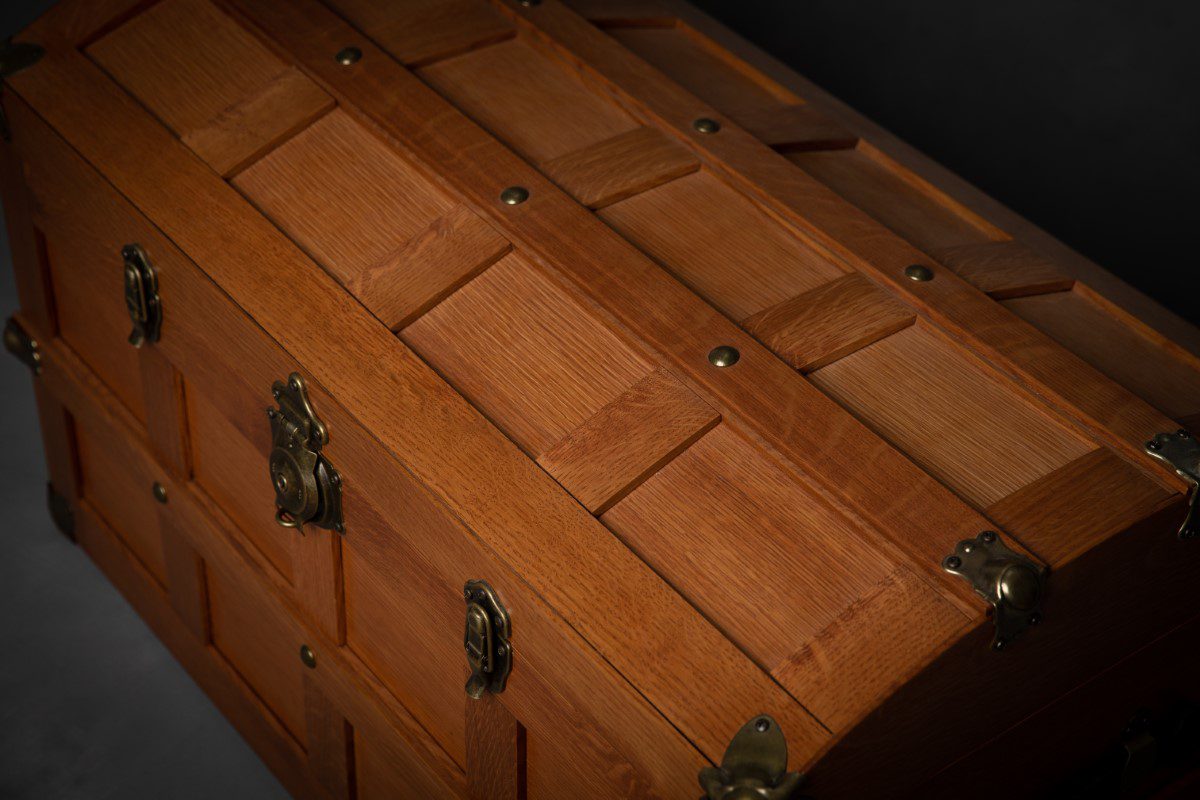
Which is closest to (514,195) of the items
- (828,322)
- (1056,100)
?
(828,322)

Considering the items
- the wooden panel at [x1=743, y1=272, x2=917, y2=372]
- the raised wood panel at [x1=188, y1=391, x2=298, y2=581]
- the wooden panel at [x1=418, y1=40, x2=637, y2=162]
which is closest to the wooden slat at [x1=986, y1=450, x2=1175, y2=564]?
the wooden panel at [x1=743, y1=272, x2=917, y2=372]

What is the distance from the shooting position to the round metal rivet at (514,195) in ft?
7.18

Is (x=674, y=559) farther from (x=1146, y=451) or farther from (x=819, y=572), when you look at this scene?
(x=1146, y=451)

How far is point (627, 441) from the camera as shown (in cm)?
190

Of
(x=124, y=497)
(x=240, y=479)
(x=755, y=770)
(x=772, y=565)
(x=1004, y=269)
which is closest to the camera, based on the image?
(x=755, y=770)

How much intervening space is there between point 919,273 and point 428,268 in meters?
0.75

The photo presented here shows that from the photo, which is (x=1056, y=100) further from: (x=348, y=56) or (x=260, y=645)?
(x=260, y=645)

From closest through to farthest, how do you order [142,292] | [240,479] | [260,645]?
[142,292] < [240,479] < [260,645]

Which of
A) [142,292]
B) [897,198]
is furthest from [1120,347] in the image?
[142,292]

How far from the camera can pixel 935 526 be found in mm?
1765

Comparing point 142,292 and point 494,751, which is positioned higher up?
point 142,292

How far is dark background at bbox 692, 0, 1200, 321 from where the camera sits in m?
2.96

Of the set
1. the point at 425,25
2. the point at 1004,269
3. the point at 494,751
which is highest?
the point at 425,25

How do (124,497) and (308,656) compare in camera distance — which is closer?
(308,656)
